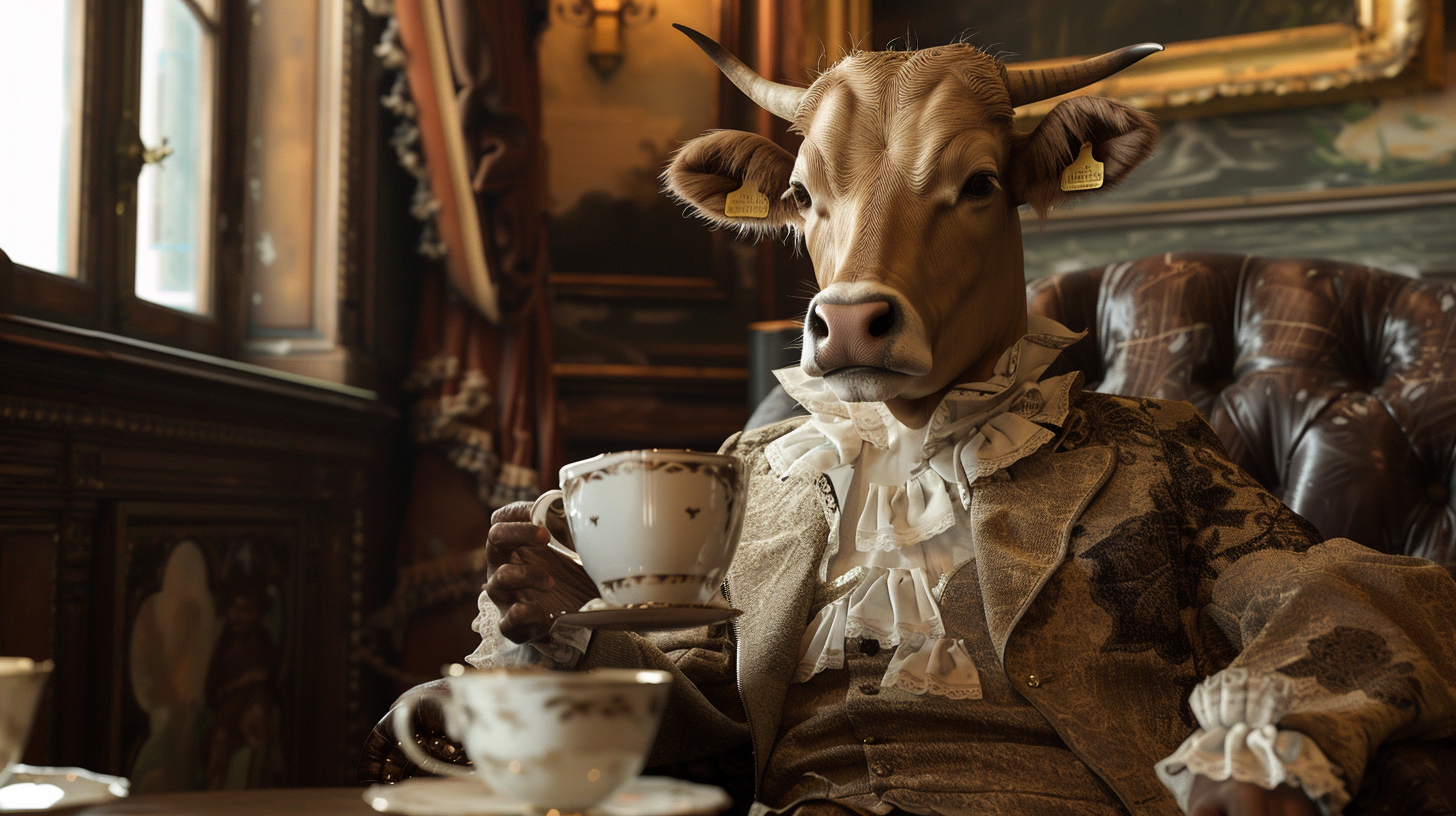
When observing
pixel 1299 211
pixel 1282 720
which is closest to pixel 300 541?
pixel 1282 720

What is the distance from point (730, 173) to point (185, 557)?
138 cm

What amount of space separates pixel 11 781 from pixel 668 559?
19.8 inches

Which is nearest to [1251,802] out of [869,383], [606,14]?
[869,383]

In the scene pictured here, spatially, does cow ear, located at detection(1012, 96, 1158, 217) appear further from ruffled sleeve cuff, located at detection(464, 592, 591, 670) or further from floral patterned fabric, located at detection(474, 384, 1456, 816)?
ruffled sleeve cuff, located at detection(464, 592, 591, 670)

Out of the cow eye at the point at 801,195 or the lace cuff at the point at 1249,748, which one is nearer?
the lace cuff at the point at 1249,748

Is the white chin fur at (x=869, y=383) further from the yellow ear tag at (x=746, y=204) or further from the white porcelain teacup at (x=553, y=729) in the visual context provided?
the white porcelain teacup at (x=553, y=729)

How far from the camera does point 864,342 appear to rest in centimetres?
130

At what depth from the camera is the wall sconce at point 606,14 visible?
4.17 meters

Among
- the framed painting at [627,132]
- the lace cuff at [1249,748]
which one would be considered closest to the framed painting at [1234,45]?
the framed painting at [627,132]

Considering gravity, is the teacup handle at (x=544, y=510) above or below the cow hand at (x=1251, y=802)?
above

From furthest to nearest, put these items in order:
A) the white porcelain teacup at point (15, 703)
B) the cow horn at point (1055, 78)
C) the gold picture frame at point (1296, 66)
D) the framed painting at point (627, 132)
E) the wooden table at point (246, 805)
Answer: the framed painting at point (627, 132)
the gold picture frame at point (1296, 66)
the cow horn at point (1055, 78)
the wooden table at point (246, 805)
the white porcelain teacup at point (15, 703)

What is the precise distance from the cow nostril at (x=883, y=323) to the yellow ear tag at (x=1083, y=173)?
0.42m

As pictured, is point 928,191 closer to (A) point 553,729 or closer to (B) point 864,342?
(B) point 864,342

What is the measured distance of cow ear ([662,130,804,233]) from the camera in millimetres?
1729
